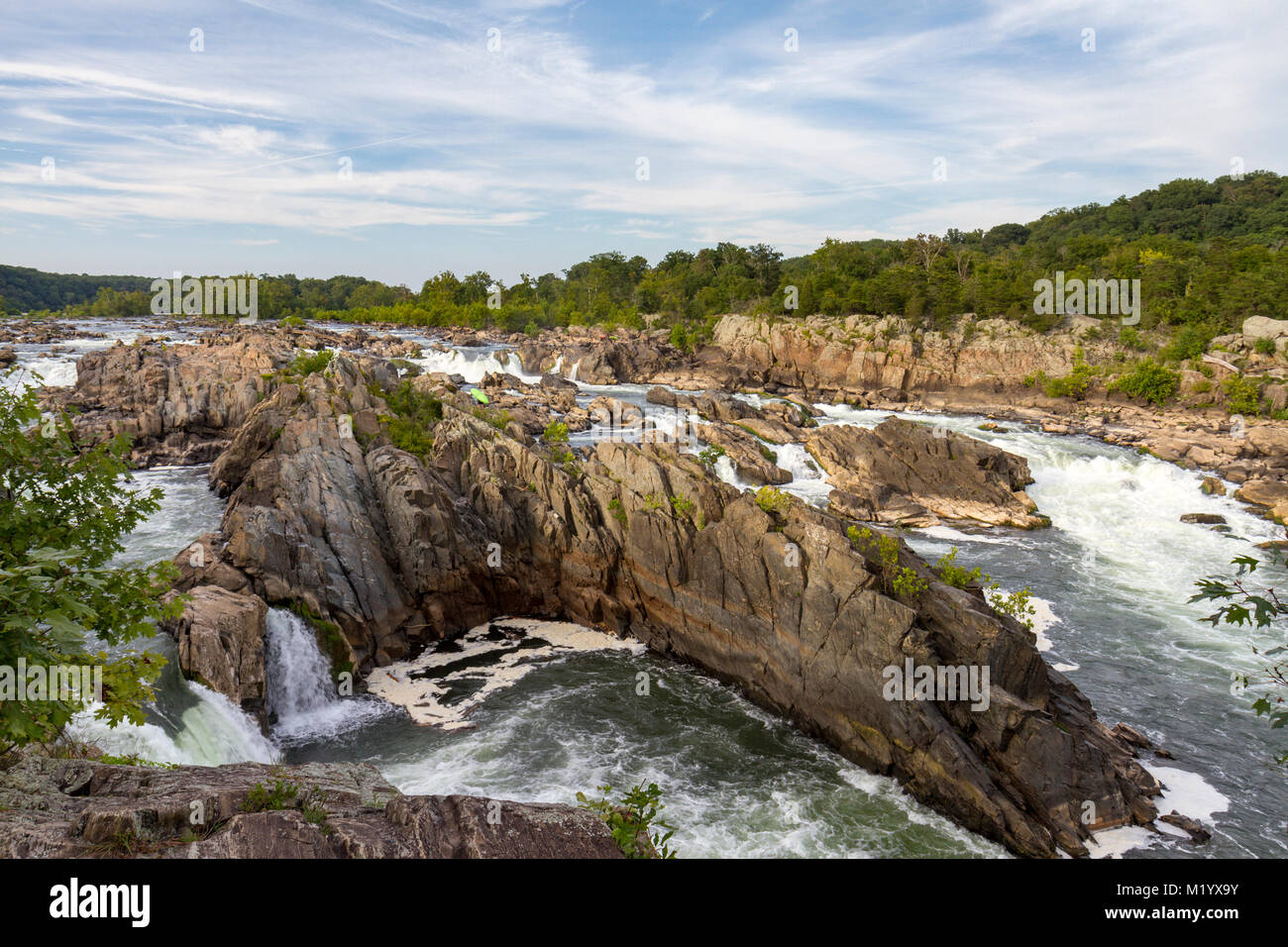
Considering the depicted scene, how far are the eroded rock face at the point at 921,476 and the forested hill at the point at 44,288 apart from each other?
467 ft

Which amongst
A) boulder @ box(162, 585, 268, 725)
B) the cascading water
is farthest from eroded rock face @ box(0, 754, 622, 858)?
the cascading water

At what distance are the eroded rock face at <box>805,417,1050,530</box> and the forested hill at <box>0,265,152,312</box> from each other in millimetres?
142282

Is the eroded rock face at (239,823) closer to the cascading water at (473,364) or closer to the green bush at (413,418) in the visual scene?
the green bush at (413,418)

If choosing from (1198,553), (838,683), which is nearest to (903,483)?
(1198,553)

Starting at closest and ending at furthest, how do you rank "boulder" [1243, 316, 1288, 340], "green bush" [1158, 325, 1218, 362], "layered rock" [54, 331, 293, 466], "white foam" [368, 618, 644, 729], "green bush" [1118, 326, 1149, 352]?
"white foam" [368, 618, 644, 729]
"layered rock" [54, 331, 293, 466]
"boulder" [1243, 316, 1288, 340]
"green bush" [1158, 325, 1218, 362]
"green bush" [1118, 326, 1149, 352]

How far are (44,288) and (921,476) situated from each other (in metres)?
176

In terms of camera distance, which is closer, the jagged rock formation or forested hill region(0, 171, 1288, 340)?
the jagged rock formation

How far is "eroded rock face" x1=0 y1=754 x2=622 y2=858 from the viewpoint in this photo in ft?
23.4

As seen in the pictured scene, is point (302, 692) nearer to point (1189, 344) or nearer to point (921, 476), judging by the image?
point (921, 476)

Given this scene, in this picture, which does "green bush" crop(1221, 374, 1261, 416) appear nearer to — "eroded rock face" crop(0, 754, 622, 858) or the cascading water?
the cascading water

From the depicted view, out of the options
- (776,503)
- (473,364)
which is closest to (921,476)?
(776,503)

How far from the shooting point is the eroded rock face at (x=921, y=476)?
37625mm

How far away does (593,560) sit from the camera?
26.2 metres

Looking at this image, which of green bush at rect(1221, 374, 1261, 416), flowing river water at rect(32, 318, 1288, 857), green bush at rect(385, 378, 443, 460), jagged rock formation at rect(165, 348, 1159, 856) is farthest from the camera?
green bush at rect(1221, 374, 1261, 416)
